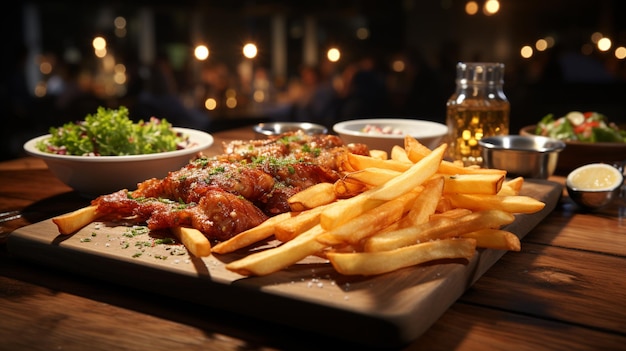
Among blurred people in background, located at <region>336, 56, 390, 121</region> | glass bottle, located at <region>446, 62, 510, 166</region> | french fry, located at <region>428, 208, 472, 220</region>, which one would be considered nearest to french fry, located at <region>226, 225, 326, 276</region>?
french fry, located at <region>428, 208, 472, 220</region>

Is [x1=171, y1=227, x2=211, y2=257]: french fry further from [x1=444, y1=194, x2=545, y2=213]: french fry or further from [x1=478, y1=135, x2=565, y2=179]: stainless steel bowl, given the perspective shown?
[x1=478, y1=135, x2=565, y2=179]: stainless steel bowl

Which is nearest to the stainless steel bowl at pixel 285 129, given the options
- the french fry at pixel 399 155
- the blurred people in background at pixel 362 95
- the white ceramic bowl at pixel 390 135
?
the white ceramic bowl at pixel 390 135

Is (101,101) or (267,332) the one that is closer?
(267,332)

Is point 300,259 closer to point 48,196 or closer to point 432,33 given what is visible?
point 48,196

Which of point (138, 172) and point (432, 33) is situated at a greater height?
point (432, 33)

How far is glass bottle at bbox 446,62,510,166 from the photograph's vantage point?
360cm

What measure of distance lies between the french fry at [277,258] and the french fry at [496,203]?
0.65 meters

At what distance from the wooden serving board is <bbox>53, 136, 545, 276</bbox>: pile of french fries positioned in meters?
0.05

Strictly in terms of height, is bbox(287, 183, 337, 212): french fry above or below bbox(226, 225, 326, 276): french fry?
above

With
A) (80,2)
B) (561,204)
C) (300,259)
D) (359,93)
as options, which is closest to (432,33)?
(359,93)

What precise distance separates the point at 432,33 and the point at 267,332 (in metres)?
20.8

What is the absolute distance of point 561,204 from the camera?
3.04 meters

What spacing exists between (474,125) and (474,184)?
161 centimetres

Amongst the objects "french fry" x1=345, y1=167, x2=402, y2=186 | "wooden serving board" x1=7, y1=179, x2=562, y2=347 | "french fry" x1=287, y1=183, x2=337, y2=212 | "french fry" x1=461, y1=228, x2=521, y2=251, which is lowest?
"wooden serving board" x1=7, y1=179, x2=562, y2=347
